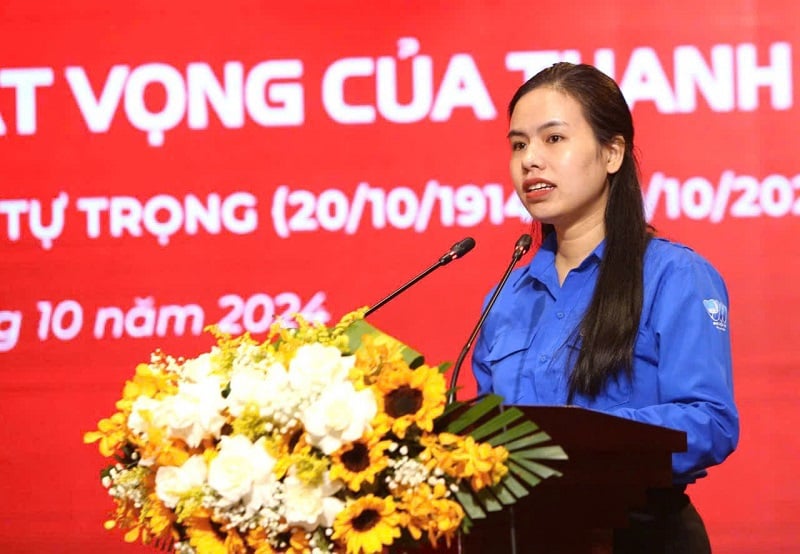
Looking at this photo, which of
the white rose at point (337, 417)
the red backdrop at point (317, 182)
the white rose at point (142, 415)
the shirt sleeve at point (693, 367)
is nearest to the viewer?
the white rose at point (337, 417)

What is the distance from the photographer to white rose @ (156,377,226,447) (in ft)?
4.42

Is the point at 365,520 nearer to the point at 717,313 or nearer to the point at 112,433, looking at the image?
the point at 112,433

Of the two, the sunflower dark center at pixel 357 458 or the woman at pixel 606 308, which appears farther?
the woman at pixel 606 308

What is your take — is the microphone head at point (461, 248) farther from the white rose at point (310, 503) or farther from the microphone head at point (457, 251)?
the white rose at point (310, 503)

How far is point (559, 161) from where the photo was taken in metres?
2.09

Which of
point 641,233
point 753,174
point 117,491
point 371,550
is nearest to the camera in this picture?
point 371,550

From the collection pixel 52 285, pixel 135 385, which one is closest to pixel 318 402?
pixel 135 385

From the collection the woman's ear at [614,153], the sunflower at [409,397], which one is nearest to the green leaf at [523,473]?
the sunflower at [409,397]

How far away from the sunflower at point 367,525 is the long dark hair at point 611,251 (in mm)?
709

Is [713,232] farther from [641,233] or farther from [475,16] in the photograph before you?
[641,233]

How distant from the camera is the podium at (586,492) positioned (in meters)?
1.45

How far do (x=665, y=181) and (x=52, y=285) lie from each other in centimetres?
178

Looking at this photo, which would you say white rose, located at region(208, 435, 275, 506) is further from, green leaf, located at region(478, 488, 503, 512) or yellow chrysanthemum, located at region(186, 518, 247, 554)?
green leaf, located at region(478, 488, 503, 512)

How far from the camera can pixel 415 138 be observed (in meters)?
3.23
